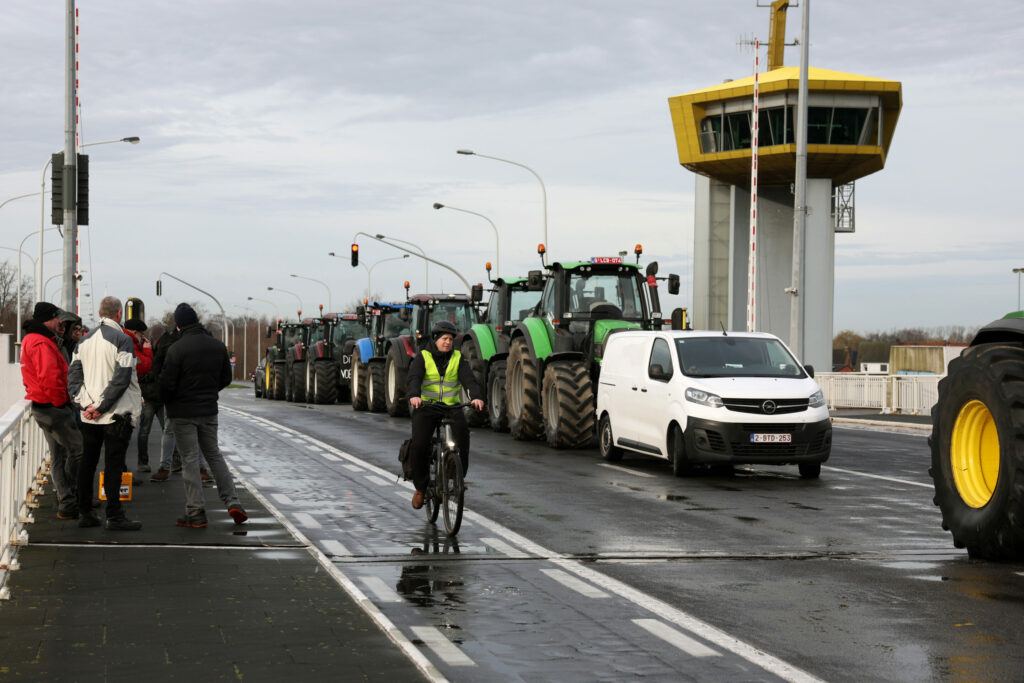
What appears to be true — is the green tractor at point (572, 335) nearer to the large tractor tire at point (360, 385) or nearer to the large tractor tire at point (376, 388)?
the large tractor tire at point (376, 388)

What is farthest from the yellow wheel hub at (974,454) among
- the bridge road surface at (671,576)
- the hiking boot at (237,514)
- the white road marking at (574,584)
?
the hiking boot at (237,514)

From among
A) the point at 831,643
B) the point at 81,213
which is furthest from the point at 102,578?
the point at 81,213

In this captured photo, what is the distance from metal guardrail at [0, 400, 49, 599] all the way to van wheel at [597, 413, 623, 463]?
25.6 ft

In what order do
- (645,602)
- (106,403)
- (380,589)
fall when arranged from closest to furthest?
(645,602) < (380,589) < (106,403)

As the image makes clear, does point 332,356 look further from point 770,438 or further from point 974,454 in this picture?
point 974,454

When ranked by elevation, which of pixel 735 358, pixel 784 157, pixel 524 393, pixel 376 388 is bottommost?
pixel 376 388

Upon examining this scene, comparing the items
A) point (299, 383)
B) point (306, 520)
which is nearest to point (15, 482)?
point (306, 520)

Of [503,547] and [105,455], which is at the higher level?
[105,455]

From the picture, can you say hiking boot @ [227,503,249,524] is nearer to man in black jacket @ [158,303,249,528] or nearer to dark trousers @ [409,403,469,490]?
man in black jacket @ [158,303,249,528]

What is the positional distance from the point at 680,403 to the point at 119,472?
7208mm

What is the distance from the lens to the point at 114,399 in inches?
430

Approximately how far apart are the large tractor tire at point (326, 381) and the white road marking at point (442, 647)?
117 ft

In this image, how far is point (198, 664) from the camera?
6250mm

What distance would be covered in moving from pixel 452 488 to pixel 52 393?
367cm
